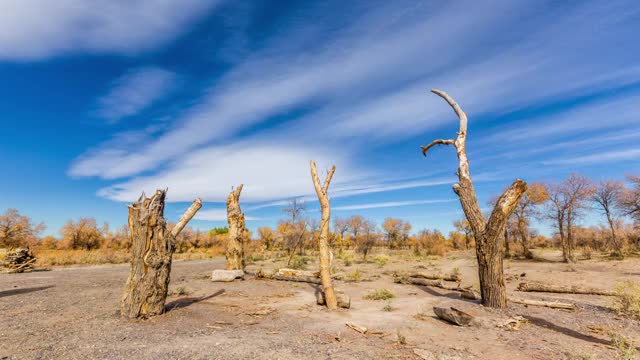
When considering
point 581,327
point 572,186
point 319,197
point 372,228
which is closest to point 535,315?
point 581,327

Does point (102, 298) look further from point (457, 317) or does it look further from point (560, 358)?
point (560, 358)

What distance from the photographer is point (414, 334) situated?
6812 mm

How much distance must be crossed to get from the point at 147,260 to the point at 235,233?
10148 millimetres

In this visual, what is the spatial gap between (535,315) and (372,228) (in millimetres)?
62615

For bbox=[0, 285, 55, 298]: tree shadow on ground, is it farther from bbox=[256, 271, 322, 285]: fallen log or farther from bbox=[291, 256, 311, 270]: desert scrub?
bbox=[291, 256, 311, 270]: desert scrub

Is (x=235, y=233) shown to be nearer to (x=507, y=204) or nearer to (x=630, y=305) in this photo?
(x=507, y=204)

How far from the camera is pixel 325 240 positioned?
1018 cm

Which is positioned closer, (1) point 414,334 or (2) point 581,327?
(1) point 414,334

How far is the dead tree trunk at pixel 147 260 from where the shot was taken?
7715 millimetres

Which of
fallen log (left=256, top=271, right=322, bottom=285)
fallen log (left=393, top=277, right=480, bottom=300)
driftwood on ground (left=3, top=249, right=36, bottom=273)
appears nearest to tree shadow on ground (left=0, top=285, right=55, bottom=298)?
fallen log (left=256, top=271, right=322, bottom=285)

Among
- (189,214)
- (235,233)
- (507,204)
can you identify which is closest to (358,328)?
(507,204)

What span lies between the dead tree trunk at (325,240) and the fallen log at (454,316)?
11.0 feet

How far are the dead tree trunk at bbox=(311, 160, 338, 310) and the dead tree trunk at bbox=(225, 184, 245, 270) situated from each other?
9123 millimetres

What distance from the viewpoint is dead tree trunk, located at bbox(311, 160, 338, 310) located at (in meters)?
9.84
